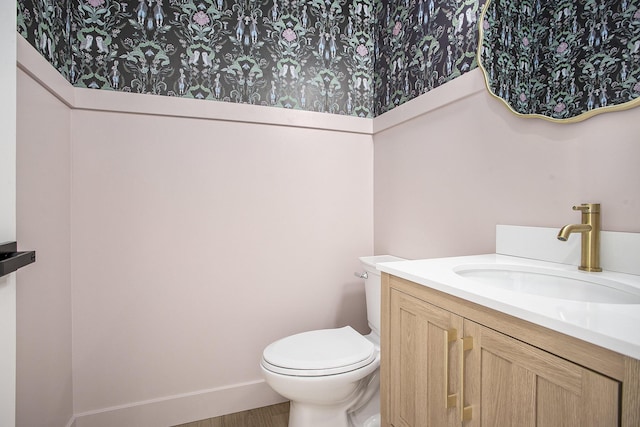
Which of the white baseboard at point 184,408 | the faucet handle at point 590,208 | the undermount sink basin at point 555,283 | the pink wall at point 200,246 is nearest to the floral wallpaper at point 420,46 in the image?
the pink wall at point 200,246

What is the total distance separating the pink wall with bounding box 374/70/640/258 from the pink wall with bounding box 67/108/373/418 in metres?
0.37

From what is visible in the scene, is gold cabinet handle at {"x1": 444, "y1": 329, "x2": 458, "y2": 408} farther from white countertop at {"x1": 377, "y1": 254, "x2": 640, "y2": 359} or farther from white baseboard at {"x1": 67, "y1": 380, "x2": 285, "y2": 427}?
white baseboard at {"x1": 67, "y1": 380, "x2": 285, "y2": 427}

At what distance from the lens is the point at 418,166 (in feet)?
5.71

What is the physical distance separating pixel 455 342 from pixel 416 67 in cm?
147

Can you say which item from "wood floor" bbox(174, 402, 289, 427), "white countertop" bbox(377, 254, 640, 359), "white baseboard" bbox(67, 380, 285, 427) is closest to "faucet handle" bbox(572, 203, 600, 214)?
"white countertop" bbox(377, 254, 640, 359)

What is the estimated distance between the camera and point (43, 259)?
1308 mm

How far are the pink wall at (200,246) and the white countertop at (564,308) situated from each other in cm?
109

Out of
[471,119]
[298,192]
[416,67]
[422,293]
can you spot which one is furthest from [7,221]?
[416,67]

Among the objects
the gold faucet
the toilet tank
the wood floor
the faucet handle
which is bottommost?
the wood floor

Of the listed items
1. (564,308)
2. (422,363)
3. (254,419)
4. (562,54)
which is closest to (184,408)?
(254,419)

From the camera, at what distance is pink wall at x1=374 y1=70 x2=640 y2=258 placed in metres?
0.95

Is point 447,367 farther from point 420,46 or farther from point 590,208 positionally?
point 420,46

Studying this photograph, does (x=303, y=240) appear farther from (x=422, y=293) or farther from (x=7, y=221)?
(x=7, y=221)

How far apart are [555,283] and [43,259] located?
1856mm
